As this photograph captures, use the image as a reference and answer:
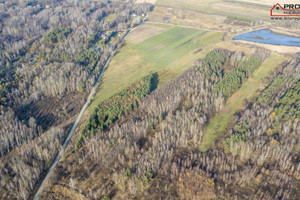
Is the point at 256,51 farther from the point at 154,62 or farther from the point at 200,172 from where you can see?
the point at 200,172

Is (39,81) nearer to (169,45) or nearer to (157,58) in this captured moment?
(157,58)

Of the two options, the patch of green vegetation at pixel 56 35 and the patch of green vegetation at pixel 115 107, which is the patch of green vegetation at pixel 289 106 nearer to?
the patch of green vegetation at pixel 115 107

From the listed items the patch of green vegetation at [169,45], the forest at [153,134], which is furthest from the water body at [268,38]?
the patch of green vegetation at [169,45]

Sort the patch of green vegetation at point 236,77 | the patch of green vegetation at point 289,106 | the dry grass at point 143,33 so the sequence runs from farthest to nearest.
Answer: the dry grass at point 143,33, the patch of green vegetation at point 236,77, the patch of green vegetation at point 289,106

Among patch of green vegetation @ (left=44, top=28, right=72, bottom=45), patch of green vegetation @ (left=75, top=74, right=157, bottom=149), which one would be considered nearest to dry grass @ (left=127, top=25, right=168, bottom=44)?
patch of green vegetation @ (left=44, top=28, right=72, bottom=45)

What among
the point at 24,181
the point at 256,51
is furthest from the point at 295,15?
the point at 24,181

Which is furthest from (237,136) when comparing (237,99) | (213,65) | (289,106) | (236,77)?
(213,65)
